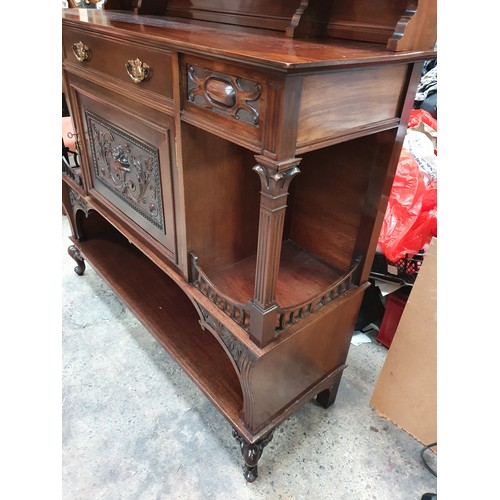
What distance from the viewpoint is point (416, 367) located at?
4.05 feet

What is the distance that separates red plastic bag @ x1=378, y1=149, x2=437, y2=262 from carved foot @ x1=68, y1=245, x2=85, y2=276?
1354mm

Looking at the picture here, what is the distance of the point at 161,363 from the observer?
5.05 ft

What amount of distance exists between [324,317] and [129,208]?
67 centimetres

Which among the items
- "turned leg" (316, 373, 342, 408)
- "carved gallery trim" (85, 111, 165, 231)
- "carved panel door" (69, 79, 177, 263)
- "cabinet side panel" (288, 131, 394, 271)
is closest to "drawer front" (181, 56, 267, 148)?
"carved panel door" (69, 79, 177, 263)

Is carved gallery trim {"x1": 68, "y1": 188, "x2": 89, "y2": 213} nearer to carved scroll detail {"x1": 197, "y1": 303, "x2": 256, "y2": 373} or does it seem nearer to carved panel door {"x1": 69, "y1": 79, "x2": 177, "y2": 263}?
carved panel door {"x1": 69, "y1": 79, "x2": 177, "y2": 263}

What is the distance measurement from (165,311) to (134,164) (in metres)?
0.57

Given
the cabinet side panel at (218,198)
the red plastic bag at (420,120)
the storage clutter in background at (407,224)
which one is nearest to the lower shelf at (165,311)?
the cabinet side panel at (218,198)

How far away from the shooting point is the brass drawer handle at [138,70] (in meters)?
0.87

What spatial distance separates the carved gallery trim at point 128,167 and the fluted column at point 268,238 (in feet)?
1.26

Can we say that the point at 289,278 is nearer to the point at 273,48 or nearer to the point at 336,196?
the point at 336,196

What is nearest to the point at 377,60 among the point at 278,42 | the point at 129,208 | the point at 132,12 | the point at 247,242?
the point at 278,42

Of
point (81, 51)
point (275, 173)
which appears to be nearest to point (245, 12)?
point (81, 51)

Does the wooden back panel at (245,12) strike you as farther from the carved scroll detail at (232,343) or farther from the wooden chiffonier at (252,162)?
the carved scroll detail at (232,343)

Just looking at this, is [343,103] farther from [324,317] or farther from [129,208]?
[129,208]
